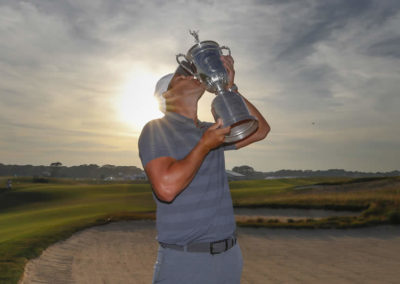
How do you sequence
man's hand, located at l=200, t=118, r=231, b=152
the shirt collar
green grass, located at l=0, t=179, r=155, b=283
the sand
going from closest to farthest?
man's hand, located at l=200, t=118, r=231, b=152, the shirt collar, the sand, green grass, located at l=0, t=179, r=155, b=283

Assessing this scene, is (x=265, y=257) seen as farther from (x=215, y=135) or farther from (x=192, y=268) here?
(x=215, y=135)

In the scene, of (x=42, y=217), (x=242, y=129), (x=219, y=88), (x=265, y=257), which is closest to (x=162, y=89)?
(x=219, y=88)

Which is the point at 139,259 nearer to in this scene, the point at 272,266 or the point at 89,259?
the point at 89,259

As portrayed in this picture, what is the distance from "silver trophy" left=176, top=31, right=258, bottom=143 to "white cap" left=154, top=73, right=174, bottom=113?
5.9 inches

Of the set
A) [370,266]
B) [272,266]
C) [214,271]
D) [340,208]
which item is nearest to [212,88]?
[214,271]

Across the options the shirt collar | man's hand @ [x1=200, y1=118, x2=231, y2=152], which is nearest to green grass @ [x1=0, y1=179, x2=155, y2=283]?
the shirt collar

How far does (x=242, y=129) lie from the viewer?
257cm

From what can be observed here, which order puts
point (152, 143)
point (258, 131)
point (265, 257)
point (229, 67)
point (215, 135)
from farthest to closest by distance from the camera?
point (265, 257), point (258, 131), point (229, 67), point (152, 143), point (215, 135)

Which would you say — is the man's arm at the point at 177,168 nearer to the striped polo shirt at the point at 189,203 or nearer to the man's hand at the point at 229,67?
the striped polo shirt at the point at 189,203

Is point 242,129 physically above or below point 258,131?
below

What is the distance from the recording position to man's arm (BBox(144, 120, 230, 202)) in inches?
87.7

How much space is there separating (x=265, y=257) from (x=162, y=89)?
351 inches

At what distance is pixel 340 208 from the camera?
65.3 ft

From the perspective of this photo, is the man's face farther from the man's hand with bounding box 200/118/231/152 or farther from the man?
the man's hand with bounding box 200/118/231/152
